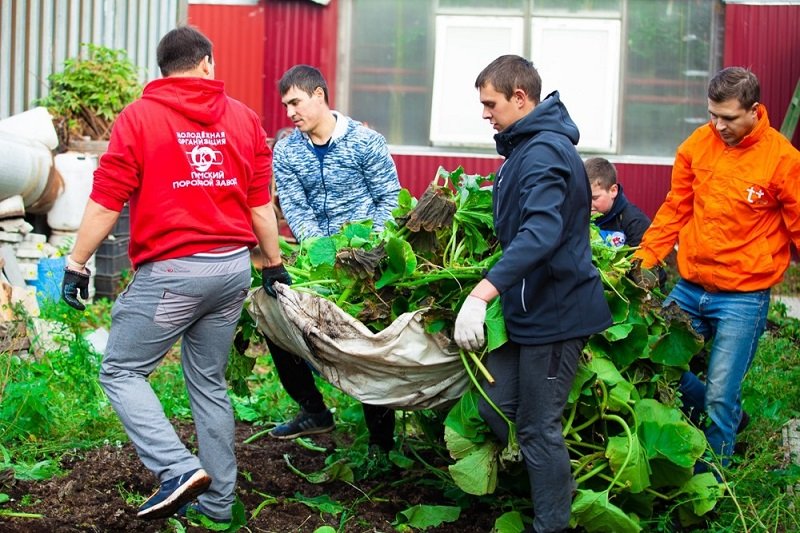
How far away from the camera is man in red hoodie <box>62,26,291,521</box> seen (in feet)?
13.6

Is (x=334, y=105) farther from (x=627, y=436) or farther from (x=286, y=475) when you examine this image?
(x=627, y=436)

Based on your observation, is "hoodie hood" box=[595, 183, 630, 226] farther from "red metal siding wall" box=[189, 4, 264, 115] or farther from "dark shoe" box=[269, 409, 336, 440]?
"red metal siding wall" box=[189, 4, 264, 115]

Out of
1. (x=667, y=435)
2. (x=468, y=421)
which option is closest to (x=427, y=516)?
(x=468, y=421)

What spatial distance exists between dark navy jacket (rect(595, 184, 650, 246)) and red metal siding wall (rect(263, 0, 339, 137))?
5.92 m

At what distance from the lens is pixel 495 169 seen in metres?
11.4

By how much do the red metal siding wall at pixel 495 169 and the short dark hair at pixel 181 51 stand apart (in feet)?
23.4

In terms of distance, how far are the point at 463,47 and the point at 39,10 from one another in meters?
4.19

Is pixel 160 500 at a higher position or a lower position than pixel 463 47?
lower

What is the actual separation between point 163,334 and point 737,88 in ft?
8.66

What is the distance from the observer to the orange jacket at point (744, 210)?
16.3ft

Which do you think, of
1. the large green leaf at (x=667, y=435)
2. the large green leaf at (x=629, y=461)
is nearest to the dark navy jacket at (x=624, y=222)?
the large green leaf at (x=667, y=435)

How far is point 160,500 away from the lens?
412 cm

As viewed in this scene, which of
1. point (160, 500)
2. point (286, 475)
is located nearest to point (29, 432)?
point (286, 475)

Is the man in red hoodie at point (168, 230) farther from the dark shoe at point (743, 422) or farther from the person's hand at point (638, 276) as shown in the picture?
the dark shoe at point (743, 422)
